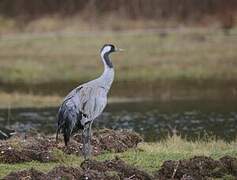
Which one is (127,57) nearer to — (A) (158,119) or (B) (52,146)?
(A) (158,119)

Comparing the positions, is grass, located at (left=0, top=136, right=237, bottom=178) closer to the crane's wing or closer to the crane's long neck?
the crane's wing

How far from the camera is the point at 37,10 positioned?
6281 cm

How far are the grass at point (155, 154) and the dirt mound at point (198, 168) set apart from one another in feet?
1.95

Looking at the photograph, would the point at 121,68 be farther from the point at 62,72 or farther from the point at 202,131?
the point at 202,131

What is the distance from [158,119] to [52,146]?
449 inches

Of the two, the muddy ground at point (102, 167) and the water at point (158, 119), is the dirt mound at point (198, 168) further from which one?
the water at point (158, 119)

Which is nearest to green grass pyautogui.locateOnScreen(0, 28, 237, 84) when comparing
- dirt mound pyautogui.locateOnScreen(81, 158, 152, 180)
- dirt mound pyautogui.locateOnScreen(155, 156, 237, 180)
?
dirt mound pyautogui.locateOnScreen(155, 156, 237, 180)

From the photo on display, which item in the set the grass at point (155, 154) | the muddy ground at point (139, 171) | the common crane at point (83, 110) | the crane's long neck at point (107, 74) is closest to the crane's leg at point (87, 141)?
the common crane at point (83, 110)

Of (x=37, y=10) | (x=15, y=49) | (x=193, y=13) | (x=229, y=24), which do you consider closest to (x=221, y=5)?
(x=193, y=13)

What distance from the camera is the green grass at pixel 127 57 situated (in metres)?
38.2

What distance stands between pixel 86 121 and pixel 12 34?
41.1m

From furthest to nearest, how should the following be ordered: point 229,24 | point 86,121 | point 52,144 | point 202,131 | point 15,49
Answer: point 229,24 < point 15,49 < point 202,131 < point 52,144 < point 86,121

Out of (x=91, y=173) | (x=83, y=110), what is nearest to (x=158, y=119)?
(x=83, y=110)

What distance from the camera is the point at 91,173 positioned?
12008 mm
